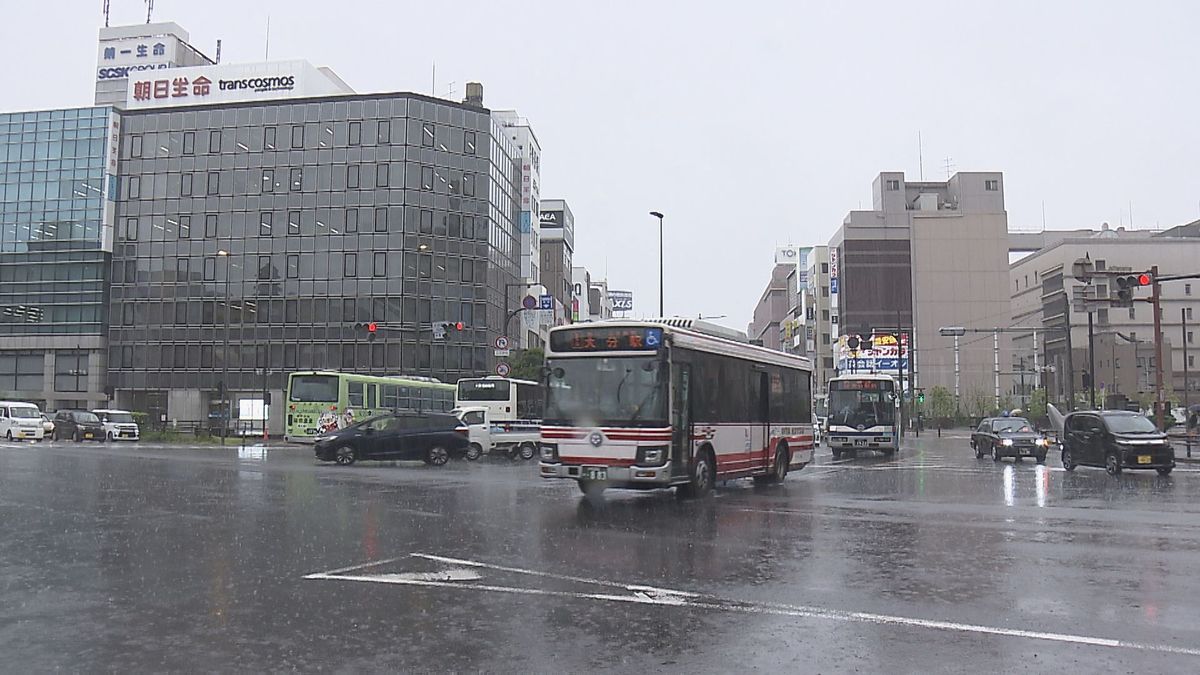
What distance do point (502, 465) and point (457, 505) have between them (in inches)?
536

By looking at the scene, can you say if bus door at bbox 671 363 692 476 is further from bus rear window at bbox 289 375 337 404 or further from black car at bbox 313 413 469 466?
bus rear window at bbox 289 375 337 404

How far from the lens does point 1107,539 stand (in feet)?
40.9

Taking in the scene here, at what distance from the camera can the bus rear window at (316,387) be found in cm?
3897

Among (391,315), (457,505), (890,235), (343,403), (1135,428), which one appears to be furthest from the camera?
(890,235)

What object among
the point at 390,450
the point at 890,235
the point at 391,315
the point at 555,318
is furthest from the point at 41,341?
the point at 890,235

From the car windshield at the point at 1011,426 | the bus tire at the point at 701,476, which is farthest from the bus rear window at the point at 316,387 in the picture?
the car windshield at the point at 1011,426

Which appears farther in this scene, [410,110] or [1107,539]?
[410,110]

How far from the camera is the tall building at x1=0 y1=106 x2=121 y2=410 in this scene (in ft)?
248

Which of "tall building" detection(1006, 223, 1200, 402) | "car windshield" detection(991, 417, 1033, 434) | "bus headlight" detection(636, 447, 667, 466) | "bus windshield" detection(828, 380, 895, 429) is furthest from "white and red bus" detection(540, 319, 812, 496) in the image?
"tall building" detection(1006, 223, 1200, 402)

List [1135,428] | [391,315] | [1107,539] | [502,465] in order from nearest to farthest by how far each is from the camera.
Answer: [1107,539] → [1135,428] → [502,465] → [391,315]

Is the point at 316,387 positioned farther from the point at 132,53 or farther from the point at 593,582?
the point at 132,53

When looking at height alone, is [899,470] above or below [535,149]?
below

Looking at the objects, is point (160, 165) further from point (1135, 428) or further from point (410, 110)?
point (1135, 428)

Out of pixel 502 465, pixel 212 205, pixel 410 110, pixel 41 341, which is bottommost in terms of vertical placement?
pixel 502 465
